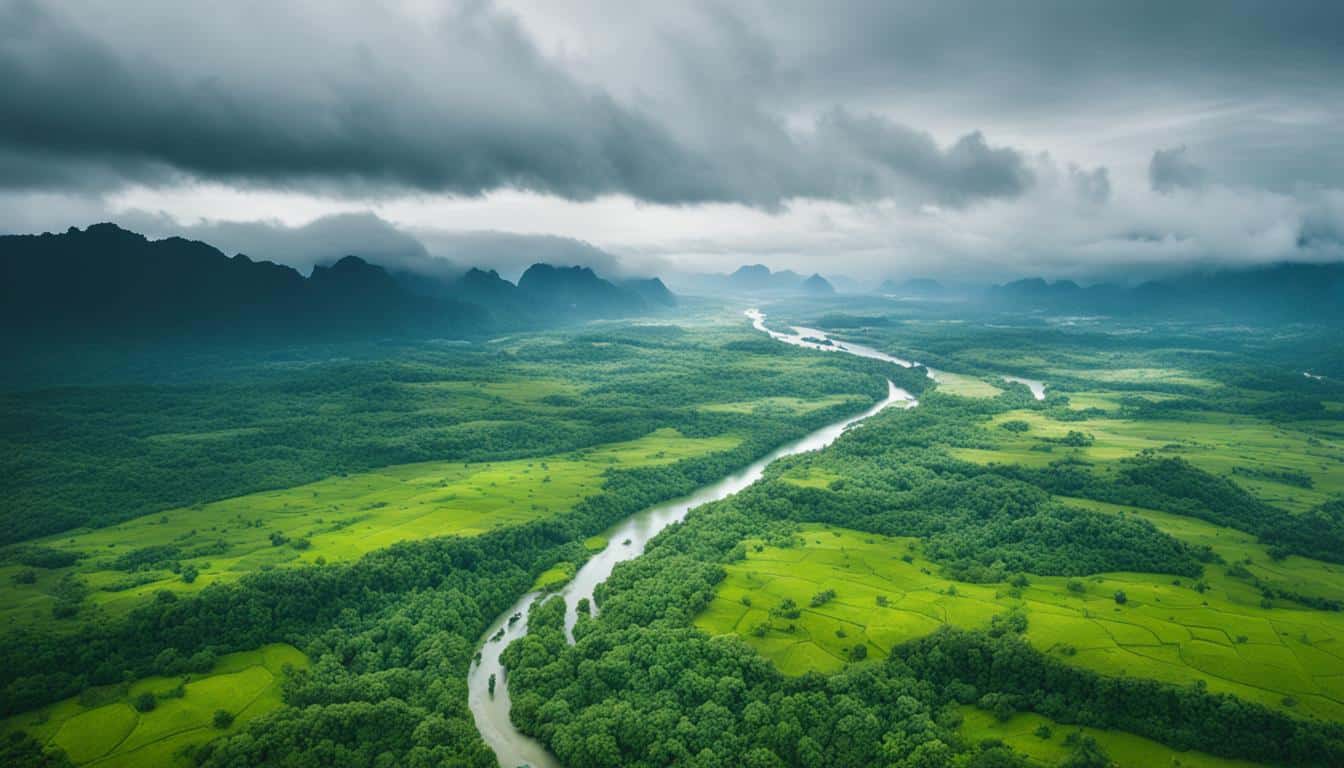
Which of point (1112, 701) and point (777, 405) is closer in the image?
point (1112, 701)

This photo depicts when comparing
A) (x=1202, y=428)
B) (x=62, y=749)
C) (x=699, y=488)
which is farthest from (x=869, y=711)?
(x=1202, y=428)

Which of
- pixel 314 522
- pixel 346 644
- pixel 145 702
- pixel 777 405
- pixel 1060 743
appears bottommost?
pixel 346 644

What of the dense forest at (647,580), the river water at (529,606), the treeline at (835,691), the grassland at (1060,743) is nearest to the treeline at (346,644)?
the dense forest at (647,580)

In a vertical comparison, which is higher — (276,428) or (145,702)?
(276,428)

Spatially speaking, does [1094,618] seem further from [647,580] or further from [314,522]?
[314,522]

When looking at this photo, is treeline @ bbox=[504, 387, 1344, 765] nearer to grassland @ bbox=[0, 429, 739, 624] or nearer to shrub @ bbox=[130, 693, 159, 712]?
shrub @ bbox=[130, 693, 159, 712]

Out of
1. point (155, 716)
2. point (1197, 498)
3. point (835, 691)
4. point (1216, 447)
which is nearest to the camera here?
point (155, 716)

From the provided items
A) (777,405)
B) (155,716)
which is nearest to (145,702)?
(155,716)

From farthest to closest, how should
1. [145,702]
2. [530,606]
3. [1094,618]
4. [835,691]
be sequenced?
[530,606], [1094,618], [835,691], [145,702]
